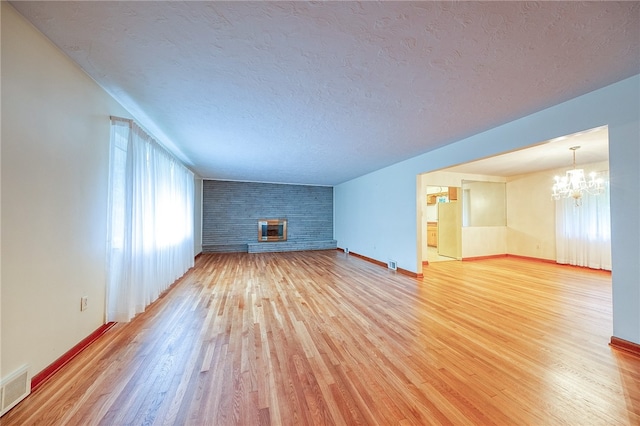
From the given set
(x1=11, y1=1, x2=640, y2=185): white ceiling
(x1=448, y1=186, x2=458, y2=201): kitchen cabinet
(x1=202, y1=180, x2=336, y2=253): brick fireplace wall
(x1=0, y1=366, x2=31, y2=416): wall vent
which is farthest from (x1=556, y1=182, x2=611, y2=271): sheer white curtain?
(x1=0, y1=366, x2=31, y2=416): wall vent

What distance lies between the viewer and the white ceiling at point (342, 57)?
1.25 m

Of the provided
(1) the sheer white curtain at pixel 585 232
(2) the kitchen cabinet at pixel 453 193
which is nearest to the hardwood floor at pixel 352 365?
(1) the sheer white curtain at pixel 585 232

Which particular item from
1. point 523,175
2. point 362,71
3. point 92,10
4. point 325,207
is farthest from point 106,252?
point 523,175

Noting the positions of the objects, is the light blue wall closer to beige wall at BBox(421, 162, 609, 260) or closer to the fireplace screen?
beige wall at BBox(421, 162, 609, 260)

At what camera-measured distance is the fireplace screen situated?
7.68 meters

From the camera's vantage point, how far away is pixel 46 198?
1.54 metres

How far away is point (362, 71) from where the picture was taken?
1.75 metres

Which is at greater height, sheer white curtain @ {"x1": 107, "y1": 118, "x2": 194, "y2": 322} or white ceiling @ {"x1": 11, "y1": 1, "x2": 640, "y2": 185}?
white ceiling @ {"x1": 11, "y1": 1, "x2": 640, "y2": 185}

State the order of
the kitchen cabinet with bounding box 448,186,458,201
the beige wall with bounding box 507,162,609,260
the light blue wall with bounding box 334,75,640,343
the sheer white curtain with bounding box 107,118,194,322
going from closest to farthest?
the light blue wall with bounding box 334,75,640,343, the sheer white curtain with bounding box 107,118,194,322, the beige wall with bounding box 507,162,609,260, the kitchen cabinet with bounding box 448,186,458,201

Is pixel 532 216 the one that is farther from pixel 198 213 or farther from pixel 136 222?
pixel 198 213

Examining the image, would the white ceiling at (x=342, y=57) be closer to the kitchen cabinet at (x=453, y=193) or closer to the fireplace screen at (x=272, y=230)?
the kitchen cabinet at (x=453, y=193)

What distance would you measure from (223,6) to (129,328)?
2.98 metres

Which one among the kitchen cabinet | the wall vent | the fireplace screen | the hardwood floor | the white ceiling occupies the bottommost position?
the hardwood floor

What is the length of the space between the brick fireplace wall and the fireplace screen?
5.3 inches
